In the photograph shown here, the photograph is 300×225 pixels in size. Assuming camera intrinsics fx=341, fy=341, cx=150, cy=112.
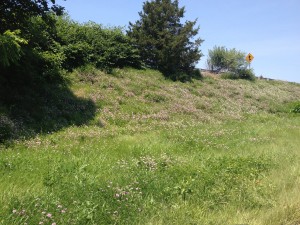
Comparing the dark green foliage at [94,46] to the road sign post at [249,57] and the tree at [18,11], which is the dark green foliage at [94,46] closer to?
the tree at [18,11]

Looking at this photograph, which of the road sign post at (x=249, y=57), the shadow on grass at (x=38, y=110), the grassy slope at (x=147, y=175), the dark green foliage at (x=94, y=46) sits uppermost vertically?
the road sign post at (x=249, y=57)

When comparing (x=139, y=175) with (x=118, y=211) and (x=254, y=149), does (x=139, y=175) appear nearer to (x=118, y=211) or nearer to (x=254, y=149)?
(x=118, y=211)

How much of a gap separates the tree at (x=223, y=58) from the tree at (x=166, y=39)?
24.1 metres

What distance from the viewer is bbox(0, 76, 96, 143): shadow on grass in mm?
12330

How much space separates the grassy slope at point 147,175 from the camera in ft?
19.7

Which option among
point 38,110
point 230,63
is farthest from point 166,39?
point 230,63

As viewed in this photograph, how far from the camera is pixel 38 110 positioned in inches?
579

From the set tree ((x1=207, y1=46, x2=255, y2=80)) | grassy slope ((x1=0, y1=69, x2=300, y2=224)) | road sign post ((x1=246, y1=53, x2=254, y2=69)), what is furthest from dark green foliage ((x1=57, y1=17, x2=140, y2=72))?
road sign post ((x1=246, y1=53, x2=254, y2=69))

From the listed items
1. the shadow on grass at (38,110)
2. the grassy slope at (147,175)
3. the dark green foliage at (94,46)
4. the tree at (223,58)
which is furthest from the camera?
the tree at (223,58)

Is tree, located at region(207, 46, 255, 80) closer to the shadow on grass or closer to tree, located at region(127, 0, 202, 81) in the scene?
tree, located at region(127, 0, 202, 81)

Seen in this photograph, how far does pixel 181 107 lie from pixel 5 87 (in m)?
11.7

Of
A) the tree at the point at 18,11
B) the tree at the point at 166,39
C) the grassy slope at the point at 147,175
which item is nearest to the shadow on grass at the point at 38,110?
the grassy slope at the point at 147,175

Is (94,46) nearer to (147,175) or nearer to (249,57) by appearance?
(147,175)

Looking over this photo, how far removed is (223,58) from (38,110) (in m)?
54.8
